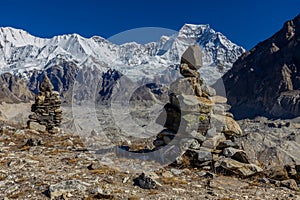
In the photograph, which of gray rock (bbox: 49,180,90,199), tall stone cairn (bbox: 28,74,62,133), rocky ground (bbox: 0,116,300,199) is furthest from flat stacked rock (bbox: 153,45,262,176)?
tall stone cairn (bbox: 28,74,62,133)

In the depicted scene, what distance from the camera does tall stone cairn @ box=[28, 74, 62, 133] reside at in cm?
3578

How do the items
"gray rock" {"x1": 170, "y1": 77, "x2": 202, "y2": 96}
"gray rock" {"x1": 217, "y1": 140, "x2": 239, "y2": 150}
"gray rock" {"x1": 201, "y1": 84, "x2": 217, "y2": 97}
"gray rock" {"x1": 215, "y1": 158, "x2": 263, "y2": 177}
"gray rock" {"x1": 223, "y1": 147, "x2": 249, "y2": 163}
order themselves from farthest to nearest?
"gray rock" {"x1": 201, "y1": 84, "x2": 217, "y2": 97}, "gray rock" {"x1": 170, "y1": 77, "x2": 202, "y2": 96}, "gray rock" {"x1": 217, "y1": 140, "x2": 239, "y2": 150}, "gray rock" {"x1": 223, "y1": 147, "x2": 249, "y2": 163}, "gray rock" {"x1": 215, "y1": 158, "x2": 263, "y2": 177}

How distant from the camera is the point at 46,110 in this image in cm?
3644

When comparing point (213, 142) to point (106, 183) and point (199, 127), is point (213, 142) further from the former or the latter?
point (106, 183)

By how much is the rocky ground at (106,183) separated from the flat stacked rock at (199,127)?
0.96 metres

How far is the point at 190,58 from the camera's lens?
19453mm

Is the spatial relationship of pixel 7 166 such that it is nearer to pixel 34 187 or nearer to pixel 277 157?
pixel 34 187

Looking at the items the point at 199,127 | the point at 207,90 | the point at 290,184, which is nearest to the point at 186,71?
the point at 207,90

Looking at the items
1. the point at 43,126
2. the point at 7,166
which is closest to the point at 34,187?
the point at 7,166

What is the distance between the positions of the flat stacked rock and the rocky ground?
0.96m

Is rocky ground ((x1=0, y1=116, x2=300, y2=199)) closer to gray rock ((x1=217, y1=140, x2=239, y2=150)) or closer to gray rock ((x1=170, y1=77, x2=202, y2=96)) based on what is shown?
gray rock ((x1=217, y1=140, x2=239, y2=150))

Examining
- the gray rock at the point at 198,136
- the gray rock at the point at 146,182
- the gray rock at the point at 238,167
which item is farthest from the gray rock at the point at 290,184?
the gray rock at the point at 146,182

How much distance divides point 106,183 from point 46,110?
84.7 feet

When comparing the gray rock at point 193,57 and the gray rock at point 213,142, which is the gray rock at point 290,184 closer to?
the gray rock at point 213,142
